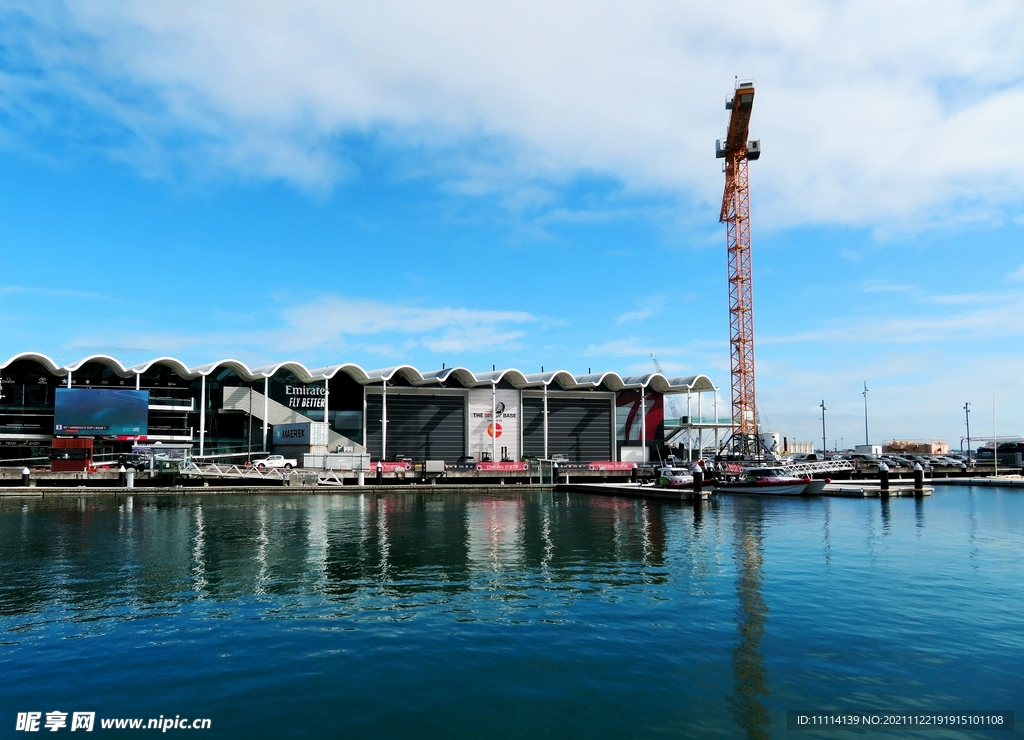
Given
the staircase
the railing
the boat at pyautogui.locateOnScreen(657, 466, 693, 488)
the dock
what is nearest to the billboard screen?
the staircase

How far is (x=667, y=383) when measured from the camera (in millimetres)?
81562

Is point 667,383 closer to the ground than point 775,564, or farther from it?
farther from it

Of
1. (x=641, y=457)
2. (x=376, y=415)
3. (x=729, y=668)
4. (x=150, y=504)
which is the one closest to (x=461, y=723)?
(x=729, y=668)

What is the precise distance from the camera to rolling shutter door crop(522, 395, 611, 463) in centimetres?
7775

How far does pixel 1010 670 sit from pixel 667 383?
69.0m

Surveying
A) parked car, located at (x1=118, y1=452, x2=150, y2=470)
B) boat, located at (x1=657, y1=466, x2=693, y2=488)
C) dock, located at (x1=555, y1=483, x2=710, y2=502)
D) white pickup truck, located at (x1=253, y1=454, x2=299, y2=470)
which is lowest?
dock, located at (x1=555, y1=483, x2=710, y2=502)

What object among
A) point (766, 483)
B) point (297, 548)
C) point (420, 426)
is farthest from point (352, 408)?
point (297, 548)

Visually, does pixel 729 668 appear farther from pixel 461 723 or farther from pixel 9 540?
pixel 9 540

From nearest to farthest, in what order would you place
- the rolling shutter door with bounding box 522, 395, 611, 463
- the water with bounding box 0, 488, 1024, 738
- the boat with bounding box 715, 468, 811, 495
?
the water with bounding box 0, 488, 1024, 738 < the boat with bounding box 715, 468, 811, 495 < the rolling shutter door with bounding box 522, 395, 611, 463

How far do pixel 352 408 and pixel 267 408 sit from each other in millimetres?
8187

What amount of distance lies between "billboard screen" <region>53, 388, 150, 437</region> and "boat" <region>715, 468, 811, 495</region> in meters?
53.7

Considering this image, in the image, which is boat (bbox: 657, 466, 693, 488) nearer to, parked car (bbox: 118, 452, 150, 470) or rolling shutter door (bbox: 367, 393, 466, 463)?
rolling shutter door (bbox: 367, 393, 466, 463)

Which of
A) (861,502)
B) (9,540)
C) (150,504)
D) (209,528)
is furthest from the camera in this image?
(861,502)

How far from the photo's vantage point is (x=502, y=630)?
15617 mm
